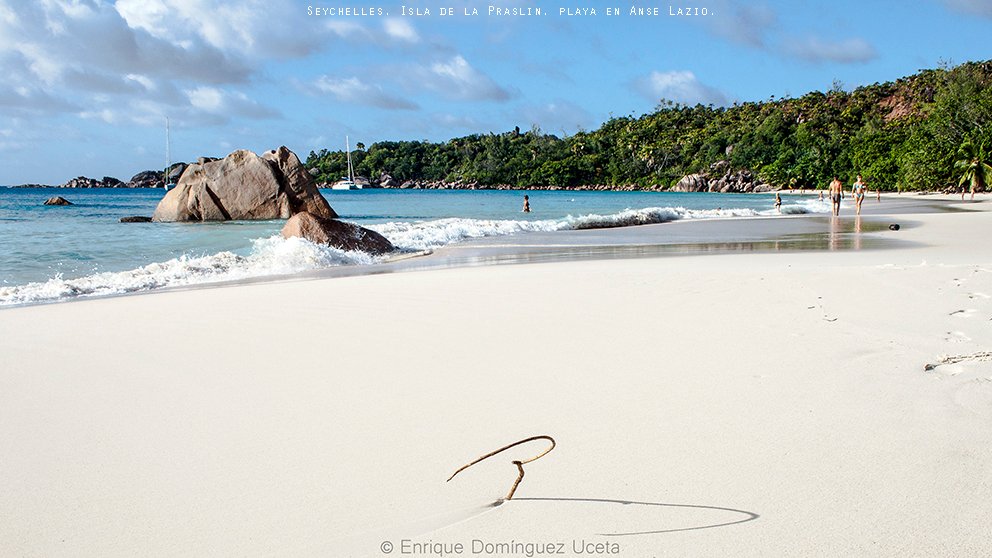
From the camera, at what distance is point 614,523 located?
2414 mm

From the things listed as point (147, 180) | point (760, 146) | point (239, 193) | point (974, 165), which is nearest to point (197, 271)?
point (239, 193)

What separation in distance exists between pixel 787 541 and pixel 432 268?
9.05 m

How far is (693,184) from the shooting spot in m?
107

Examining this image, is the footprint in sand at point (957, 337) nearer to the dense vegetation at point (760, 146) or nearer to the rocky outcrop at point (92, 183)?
the dense vegetation at point (760, 146)

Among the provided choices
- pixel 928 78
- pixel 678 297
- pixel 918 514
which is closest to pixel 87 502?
pixel 918 514

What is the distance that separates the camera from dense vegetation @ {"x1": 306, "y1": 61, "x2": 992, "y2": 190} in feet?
191

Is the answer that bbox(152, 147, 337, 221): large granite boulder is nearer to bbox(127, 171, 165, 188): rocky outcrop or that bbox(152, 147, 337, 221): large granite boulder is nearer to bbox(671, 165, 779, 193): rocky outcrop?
bbox(671, 165, 779, 193): rocky outcrop

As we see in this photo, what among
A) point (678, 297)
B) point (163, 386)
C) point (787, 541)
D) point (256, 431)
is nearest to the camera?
point (787, 541)

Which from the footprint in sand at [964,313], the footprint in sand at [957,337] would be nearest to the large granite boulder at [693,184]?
the footprint in sand at [964,313]

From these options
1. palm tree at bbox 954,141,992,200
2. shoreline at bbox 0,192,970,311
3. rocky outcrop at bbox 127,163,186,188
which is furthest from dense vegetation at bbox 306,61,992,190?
shoreline at bbox 0,192,970,311

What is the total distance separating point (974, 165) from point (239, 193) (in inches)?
1841

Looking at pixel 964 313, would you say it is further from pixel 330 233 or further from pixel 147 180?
pixel 147 180

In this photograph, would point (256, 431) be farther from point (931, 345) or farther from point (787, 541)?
point (931, 345)

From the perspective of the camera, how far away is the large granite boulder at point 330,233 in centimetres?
1364
